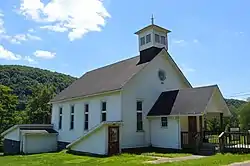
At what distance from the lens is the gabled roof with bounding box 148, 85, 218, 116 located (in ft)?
69.3

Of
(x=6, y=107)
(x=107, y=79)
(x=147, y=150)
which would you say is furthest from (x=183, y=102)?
(x=6, y=107)

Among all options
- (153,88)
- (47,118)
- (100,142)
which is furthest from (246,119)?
(100,142)

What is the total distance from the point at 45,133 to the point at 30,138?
1834 mm

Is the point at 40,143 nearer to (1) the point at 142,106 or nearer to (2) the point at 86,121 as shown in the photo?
(2) the point at 86,121

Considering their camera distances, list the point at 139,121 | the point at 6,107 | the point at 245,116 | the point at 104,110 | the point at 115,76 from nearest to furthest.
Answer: the point at 139,121
the point at 104,110
the point at 115,76
the point at 6,107
the point at 245,116

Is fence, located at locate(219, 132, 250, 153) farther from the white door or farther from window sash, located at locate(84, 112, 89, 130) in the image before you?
the white door

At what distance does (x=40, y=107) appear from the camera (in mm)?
53188

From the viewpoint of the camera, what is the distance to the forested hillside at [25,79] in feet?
217

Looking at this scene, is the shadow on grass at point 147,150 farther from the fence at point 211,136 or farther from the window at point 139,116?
the fence at point 211,136

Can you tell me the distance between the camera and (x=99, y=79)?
29.9m

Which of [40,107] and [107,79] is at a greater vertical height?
[107,79]

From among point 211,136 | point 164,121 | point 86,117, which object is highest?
point 86,117

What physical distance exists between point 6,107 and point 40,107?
271 inches

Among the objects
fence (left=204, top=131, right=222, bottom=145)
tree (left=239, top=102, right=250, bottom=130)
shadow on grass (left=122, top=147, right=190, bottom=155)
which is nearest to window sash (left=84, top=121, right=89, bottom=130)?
shadow on grass (left=122, top=147, right=190, bottom=155)
